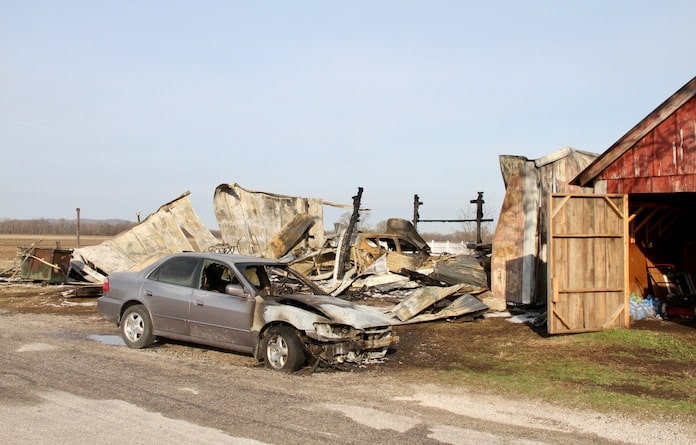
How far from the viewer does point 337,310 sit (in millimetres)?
9422

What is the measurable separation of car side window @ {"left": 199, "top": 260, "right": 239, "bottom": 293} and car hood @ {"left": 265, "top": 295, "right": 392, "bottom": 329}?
1.11 m

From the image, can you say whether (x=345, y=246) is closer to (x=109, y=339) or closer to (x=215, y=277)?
(x=109, y=339)

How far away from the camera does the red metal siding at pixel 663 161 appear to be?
11.8 metres

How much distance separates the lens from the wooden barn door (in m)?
12.0

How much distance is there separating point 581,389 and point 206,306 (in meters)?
5.36

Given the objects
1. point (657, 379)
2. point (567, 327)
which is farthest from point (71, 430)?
point (567, 327)

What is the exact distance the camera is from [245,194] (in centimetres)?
2255

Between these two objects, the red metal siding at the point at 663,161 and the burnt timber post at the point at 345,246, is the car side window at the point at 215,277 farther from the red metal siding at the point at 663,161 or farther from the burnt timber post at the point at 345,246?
the burnt timber post at the point at 345,246

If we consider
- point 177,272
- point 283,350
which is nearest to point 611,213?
point 283,350

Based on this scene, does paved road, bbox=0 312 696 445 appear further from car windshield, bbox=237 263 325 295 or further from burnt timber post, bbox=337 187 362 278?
burnt timber post, bbox=337 187 362 278

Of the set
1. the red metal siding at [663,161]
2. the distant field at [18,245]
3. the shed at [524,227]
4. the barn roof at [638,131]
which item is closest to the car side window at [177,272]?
the barn roof at [638,131]

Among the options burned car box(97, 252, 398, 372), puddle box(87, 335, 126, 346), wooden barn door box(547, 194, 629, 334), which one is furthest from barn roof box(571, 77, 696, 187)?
Answer: puddle box(87, 335, 126, 346)

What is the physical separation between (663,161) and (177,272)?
8993mm

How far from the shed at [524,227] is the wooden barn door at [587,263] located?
371 centimetres
